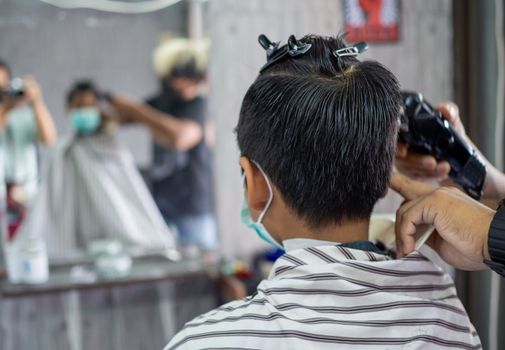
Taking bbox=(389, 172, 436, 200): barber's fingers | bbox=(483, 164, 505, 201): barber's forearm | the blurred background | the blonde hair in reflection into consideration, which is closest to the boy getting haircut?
bbox=(389, 172, 436, 200): barber's fingers

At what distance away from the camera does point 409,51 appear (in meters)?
2.20

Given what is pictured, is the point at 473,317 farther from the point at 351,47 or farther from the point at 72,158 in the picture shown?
the point at 72,158

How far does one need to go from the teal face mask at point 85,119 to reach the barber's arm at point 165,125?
9 centimetres

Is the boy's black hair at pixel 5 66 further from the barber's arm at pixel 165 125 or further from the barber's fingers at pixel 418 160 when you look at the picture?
the barber's fingers at pixel 418 160

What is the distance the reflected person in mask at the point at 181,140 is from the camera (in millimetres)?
2100

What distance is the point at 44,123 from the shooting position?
78.3 inches

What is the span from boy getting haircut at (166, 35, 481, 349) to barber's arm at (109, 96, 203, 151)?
134 cm

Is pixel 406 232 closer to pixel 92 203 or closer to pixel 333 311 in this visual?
pixel 333 311

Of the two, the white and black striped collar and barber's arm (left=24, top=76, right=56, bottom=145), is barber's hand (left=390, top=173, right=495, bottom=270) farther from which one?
barber's arm (left=24, top=76, right=56, bottom=145)

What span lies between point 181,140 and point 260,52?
1.53 ft

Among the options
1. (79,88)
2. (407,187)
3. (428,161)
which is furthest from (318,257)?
(79,88)

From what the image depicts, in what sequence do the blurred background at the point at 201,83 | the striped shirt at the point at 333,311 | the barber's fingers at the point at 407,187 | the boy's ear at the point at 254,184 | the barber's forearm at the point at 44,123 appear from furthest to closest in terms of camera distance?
the barber's forearm at the point at 44,123
the blurred background at the point at 201,83
the barber's fingers at the point at 407,187
the boy's ear at the point at 254,184
the striped shirt at the point at 333,311

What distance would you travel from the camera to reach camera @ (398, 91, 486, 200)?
94cm

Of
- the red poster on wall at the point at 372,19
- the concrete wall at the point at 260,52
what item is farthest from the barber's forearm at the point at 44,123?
the red poster on wall at the point at 372,19
